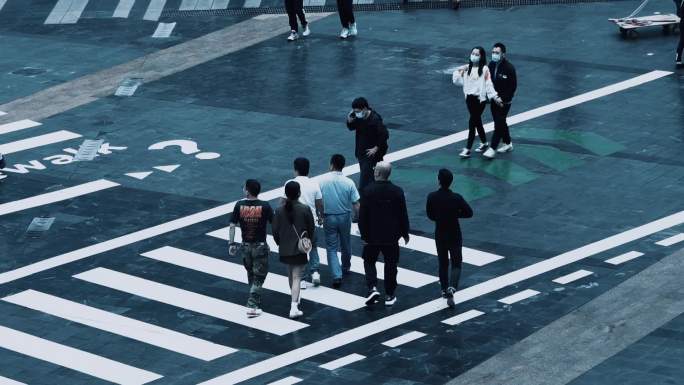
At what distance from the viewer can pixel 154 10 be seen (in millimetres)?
34281

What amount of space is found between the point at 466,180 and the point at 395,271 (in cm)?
488

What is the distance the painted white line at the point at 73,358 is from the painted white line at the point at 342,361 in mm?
1943

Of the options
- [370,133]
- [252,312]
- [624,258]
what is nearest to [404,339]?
[252,312]

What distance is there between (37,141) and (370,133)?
7793mm

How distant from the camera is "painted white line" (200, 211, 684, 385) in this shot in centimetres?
1659

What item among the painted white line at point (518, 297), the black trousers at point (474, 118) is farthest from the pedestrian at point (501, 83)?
the painted white line at point (518, 297)

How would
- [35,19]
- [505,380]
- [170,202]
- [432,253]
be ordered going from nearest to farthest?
[505,380] → [432,253] → [170,202] → [35,19]

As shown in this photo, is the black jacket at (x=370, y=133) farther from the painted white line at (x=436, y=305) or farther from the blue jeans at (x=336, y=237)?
the painted white line at (x=436, y=305)

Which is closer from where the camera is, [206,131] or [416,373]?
[416,373]

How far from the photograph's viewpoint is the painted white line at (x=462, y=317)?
1759cm

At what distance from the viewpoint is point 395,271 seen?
709 inches

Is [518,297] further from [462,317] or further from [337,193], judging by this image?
[337,193]

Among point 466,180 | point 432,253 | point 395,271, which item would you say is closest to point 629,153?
point 466,180

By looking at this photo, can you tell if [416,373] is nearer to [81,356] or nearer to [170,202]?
[81,356]
